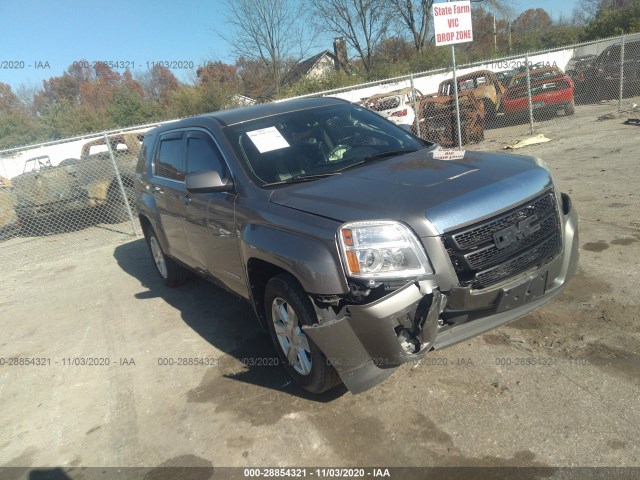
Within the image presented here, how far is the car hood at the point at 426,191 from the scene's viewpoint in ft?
8.72

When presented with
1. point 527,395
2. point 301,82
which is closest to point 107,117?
point 301,82

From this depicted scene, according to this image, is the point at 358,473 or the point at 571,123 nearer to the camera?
the point at 358,473

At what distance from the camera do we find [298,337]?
10.4 feet

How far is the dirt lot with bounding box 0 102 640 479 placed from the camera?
2682mm

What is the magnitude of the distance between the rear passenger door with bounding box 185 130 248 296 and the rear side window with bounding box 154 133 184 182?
22cm

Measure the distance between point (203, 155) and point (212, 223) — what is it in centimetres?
63

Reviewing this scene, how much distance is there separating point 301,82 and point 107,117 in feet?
49.3

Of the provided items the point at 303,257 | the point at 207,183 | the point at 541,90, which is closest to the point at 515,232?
the point at 303,257

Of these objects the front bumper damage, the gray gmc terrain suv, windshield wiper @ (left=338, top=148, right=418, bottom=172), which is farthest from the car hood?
the front bumper damage

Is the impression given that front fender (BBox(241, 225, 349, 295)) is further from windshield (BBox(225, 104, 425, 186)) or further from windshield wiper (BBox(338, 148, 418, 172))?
windshield wiper (BBox(338, 148, 418, 172))

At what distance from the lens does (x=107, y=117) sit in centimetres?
3303

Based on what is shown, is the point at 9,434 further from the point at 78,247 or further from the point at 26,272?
the point at 78,247

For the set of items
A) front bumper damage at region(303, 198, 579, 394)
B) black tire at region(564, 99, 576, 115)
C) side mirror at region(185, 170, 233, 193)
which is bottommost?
black tire at region(564, 99, 576, 115)

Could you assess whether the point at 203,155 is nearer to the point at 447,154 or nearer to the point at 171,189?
the point at 171,189
